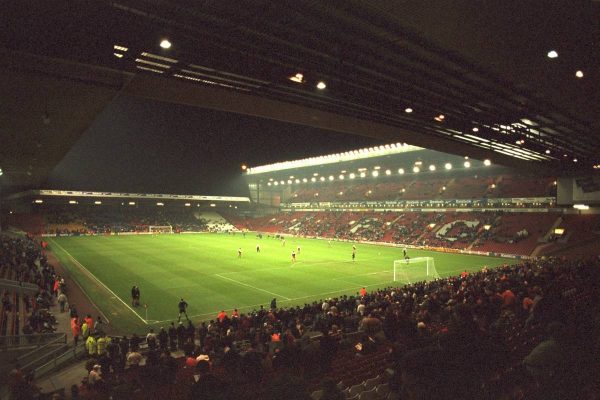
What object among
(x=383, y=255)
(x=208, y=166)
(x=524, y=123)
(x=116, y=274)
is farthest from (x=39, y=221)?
(x=524, y=123)

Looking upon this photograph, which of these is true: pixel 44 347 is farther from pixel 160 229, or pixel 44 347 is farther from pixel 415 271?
pixel 160 229

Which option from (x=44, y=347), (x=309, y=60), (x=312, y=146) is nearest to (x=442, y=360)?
(x=309, y=60)

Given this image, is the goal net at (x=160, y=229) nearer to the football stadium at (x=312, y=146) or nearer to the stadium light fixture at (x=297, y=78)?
the football stadium at (x=312, y=146)

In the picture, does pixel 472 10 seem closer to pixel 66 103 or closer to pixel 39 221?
pixel 66 103

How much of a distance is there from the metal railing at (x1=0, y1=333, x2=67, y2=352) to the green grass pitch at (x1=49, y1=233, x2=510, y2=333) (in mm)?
3651

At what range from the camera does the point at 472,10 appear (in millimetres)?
6992

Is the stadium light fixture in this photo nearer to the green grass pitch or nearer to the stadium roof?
the stadium roof

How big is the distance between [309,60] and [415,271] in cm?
A: 2470

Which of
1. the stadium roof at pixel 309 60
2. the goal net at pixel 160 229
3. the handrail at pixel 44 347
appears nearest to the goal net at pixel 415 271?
the stadium roof at pixel 309 60

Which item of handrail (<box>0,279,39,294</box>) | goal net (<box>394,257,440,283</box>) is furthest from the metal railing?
goal net (<box>394,257,440,283</box>)

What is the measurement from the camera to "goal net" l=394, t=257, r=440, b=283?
94.4ft

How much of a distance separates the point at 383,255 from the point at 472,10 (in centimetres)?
3722

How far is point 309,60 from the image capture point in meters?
9.79

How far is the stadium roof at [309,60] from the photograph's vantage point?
23.1 feet
